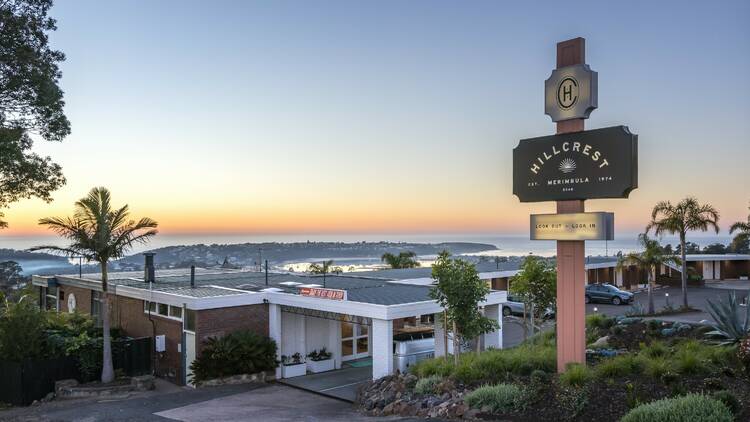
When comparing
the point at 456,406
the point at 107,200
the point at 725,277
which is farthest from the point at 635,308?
the point at 725,277

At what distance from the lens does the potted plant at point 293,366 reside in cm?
2095

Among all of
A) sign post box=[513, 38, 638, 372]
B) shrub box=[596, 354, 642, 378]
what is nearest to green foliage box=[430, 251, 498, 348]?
sign post box=[513, 38, 638, 372]

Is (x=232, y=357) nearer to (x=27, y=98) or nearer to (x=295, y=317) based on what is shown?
(x=295, y=317)

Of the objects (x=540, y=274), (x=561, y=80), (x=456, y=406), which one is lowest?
(x=456, y=406)

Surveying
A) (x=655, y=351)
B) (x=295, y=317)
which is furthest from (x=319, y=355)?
(x=655, y=351)

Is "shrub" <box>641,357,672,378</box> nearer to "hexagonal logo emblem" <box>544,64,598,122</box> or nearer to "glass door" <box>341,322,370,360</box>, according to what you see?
"hexagonal logo emblem" <box>544,64,598,122</box>

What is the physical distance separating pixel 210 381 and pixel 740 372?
15.4 metres

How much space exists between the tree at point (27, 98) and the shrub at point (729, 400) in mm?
20541

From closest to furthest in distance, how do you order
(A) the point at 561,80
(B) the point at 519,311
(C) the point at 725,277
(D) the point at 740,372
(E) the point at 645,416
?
(E) the point at 645,416 < (D) the point at 740,372 < (A) the point at 561,80 < (B) the point at 519,311 < (C) the point at 725,277

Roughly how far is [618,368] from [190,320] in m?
14.2

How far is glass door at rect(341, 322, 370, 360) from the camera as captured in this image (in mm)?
23394

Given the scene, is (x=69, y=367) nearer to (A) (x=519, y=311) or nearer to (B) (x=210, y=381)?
(B) (x=210, y=381)

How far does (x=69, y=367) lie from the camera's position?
20.2 meters

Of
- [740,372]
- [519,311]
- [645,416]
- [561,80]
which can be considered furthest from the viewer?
[519,311]
